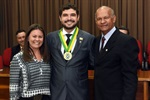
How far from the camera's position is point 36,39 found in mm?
2807

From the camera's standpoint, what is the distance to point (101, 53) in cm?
255

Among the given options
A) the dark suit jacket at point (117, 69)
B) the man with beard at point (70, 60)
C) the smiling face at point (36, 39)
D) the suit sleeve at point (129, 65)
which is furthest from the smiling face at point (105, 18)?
the smiling face at point (36, 39)

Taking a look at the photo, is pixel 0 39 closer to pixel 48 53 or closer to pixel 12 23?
pixel 12 23

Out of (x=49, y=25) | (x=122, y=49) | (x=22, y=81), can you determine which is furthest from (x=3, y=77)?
(x=49, y=25)

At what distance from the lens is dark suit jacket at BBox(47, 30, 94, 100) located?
9.30ft

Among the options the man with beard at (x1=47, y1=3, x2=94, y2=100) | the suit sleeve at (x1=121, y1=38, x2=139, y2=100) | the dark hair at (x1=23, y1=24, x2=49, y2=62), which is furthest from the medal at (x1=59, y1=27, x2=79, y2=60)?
the suit sleeve at (x1=121, y1=38, x2=139, y2=100)

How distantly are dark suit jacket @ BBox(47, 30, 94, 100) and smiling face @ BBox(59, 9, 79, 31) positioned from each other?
14 centimetres

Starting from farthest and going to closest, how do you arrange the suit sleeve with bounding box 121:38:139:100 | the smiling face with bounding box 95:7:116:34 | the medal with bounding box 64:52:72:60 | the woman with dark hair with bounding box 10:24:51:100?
the medal with bounding box 64:52:72:60, the woman with dark hair with bounding box 10:24:51:100, the smiling face with bounding box 95:7:116:34, the suit sleeve with bounding box 121:38:139:100

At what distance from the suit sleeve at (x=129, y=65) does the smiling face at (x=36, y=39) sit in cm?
90

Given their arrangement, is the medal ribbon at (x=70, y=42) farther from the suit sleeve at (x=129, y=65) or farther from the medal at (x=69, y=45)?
the suit sleeve at (x=129, y=65)

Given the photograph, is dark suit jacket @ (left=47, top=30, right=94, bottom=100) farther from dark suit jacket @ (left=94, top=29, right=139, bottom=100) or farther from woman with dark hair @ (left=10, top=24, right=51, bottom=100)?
dark suit jacket @ (left=94, top=29, right=139, bottom=100)

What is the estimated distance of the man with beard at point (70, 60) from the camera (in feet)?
9.30

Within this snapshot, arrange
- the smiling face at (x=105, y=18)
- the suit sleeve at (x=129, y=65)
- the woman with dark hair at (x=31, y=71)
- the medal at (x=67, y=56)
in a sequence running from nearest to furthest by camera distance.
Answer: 1. the suit sleeve at (x=129, y=65)
2. the smiling face at (x=105, y=18)
3. the woman with dark hair at (x=31, y=71)
4. the medal at (x=67, y=56)

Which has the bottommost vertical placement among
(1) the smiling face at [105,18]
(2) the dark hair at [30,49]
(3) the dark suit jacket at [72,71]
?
(3) the dark suit jacket at [72,71]
